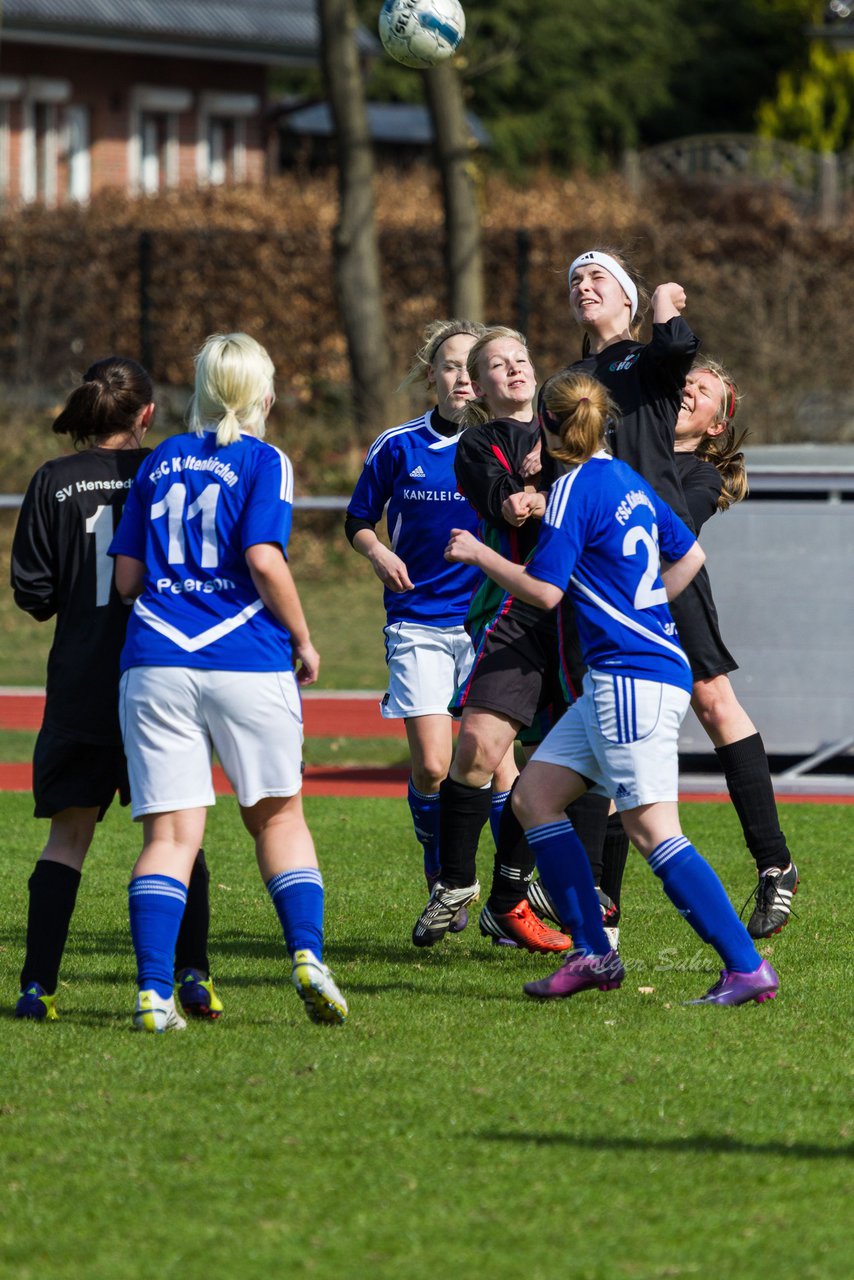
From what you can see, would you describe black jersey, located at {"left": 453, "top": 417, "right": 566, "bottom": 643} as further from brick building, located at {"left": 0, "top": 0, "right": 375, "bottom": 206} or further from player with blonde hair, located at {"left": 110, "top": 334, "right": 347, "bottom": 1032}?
brick building, located at {"left": 0, "top": 0, "right": 375, "bottom": 206}

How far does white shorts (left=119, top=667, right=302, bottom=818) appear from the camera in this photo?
17.4ft

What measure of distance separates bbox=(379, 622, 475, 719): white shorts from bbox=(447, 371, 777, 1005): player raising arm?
1307mm

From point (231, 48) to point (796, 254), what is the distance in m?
12.4

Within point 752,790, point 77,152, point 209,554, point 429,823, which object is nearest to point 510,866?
point 429,823

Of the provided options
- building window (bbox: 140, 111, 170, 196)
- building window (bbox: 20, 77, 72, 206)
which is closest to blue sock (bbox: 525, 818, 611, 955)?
building window (bbox: 20, 77, 72, 206)

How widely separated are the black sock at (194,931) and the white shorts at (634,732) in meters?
1.23

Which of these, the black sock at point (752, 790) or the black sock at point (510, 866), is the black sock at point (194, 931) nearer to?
the black sock at point (510, 866)

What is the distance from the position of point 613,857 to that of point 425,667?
3.12 feet

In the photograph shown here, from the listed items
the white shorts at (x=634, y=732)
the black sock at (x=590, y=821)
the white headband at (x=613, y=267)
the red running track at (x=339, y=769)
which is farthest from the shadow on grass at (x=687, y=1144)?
the red running track at (x=339, y=769)

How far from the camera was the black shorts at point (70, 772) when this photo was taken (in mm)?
5641

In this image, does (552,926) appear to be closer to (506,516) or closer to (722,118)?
(506,516)

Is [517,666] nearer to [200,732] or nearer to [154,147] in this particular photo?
[200,732]

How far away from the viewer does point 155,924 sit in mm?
5371

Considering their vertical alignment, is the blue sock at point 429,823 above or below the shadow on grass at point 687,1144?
above
